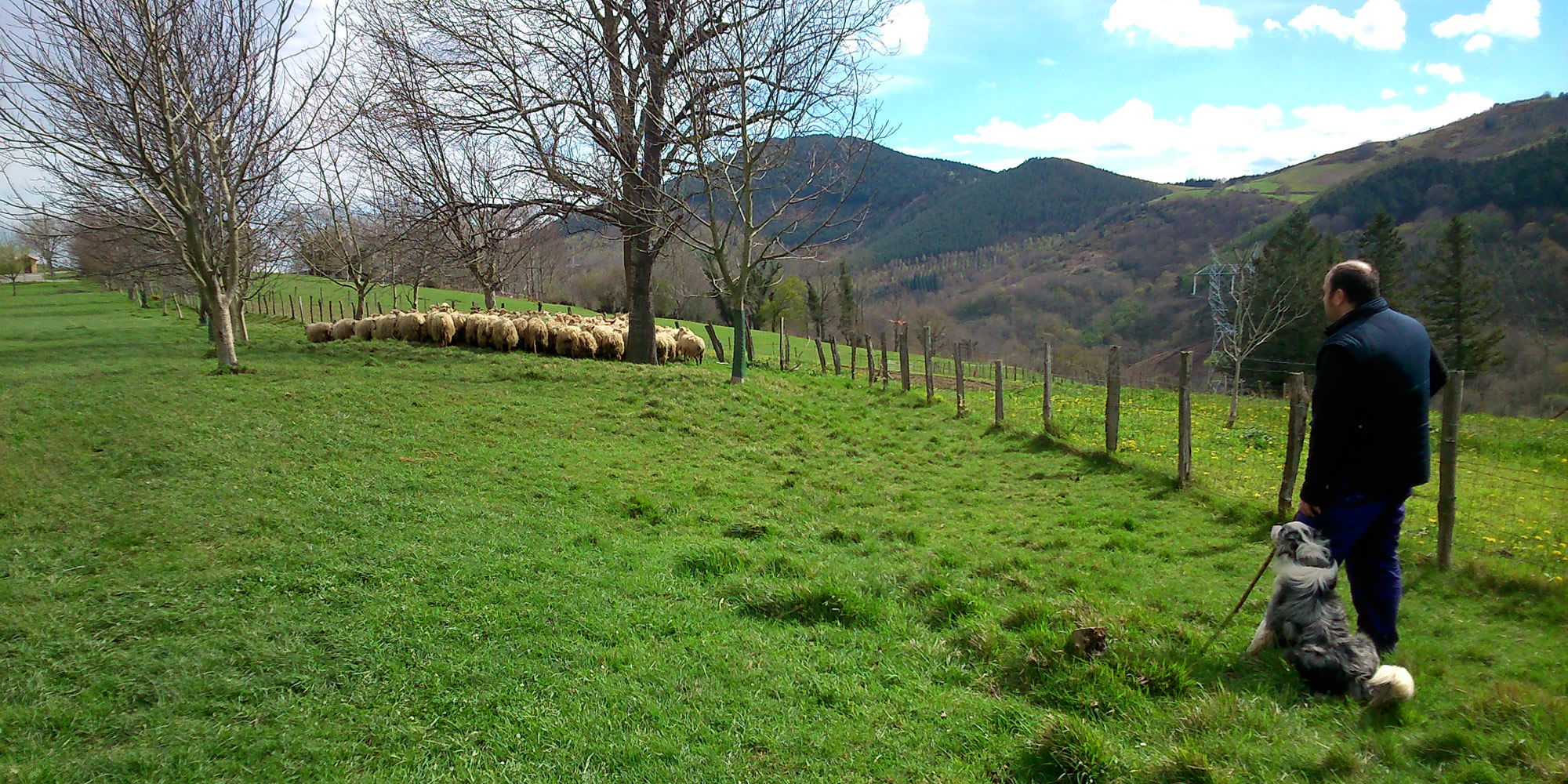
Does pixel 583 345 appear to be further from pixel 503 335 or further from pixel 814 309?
pixel 814 309

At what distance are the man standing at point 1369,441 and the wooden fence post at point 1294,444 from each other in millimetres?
4027

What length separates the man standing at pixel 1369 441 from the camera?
405 cm

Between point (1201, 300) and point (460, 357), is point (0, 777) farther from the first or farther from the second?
point (1201, 300)

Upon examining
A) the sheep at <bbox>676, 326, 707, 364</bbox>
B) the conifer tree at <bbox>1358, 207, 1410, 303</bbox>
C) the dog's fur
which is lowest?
the dog's fur

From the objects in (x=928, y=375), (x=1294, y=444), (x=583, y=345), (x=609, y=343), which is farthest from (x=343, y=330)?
(x=1294, y=444)

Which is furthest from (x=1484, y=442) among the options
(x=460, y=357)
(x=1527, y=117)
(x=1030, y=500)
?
(x=1527, y=117)

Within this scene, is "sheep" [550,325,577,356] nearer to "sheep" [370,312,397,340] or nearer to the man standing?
"sheep" [370,312,397,340]

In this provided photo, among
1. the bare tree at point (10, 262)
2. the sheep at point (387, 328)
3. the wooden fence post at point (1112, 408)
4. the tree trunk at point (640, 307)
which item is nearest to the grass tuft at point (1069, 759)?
the wooden fence post at point (1112, 408)

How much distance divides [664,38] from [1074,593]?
16.0 m

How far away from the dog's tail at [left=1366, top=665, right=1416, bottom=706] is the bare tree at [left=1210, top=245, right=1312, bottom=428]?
16.0 m

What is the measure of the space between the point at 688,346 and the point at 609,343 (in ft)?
12.9

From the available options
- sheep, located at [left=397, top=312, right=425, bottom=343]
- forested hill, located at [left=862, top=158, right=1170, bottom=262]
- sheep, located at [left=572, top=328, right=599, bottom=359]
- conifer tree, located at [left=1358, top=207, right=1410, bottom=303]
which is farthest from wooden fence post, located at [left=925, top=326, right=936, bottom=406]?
forested hill, located at [left=862, top=158, right=1170, bottom=262]

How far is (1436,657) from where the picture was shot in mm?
4570

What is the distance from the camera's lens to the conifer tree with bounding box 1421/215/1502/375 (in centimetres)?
4000
